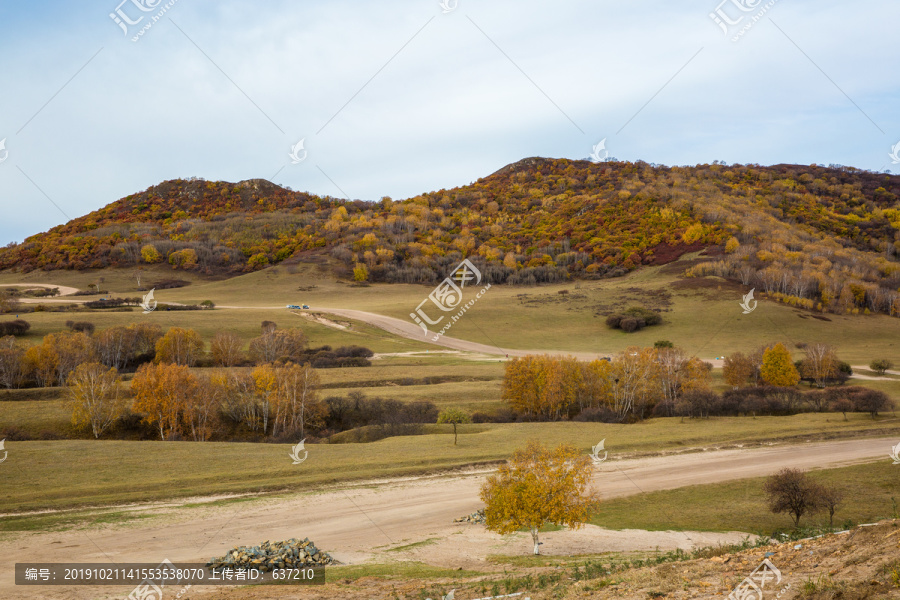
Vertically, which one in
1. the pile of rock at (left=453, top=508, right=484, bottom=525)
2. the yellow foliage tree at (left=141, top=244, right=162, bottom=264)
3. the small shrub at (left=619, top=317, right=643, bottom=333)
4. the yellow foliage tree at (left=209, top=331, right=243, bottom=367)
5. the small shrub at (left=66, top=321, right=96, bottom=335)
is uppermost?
the yellow foliage tree at (left=141, top=244, right=162, bottom=264)

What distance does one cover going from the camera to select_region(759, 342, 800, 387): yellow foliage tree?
58938mm

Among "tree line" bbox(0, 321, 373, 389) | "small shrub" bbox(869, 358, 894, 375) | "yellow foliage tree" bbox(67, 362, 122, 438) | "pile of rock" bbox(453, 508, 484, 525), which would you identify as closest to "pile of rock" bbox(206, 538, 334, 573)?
"pile of rock" bbox(453, 508, 484, 525)

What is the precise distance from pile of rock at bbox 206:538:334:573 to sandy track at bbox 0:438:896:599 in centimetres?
161

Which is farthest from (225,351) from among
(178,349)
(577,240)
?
(577,240)

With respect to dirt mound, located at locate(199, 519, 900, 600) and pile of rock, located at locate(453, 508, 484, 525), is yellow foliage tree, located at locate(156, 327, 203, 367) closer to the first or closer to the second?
pile of rock, located at locate(453, 508, 484, 525)

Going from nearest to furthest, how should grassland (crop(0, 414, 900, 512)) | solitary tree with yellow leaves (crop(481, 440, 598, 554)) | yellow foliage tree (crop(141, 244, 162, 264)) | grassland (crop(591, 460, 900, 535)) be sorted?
solitary tree with yellow leaves (crop(481, 440, 598, 554)) < grassland (crop(591, 460, 900, 535)) < grassland (crop(0, 414, 900, 512)) < yellow foliage tree (crop(141, 244, 162, 264))

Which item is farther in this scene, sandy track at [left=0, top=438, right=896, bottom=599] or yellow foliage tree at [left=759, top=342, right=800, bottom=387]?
yellow foliage tree at [left=759, top=342, right=800, bottom=387]

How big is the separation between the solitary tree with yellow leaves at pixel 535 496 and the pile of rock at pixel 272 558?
609cm

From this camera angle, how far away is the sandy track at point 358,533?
18812 mm

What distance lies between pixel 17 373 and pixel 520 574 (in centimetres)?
6299

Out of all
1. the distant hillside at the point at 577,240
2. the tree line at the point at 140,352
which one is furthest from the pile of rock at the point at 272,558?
the distant hillside at the point at 577,240

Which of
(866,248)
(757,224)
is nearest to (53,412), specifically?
(757,224)

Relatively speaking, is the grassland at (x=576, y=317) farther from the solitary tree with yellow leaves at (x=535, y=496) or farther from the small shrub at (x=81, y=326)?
the solitary tree with yellow leaves at (x=535, y=496)

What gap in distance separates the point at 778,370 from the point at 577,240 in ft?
348
